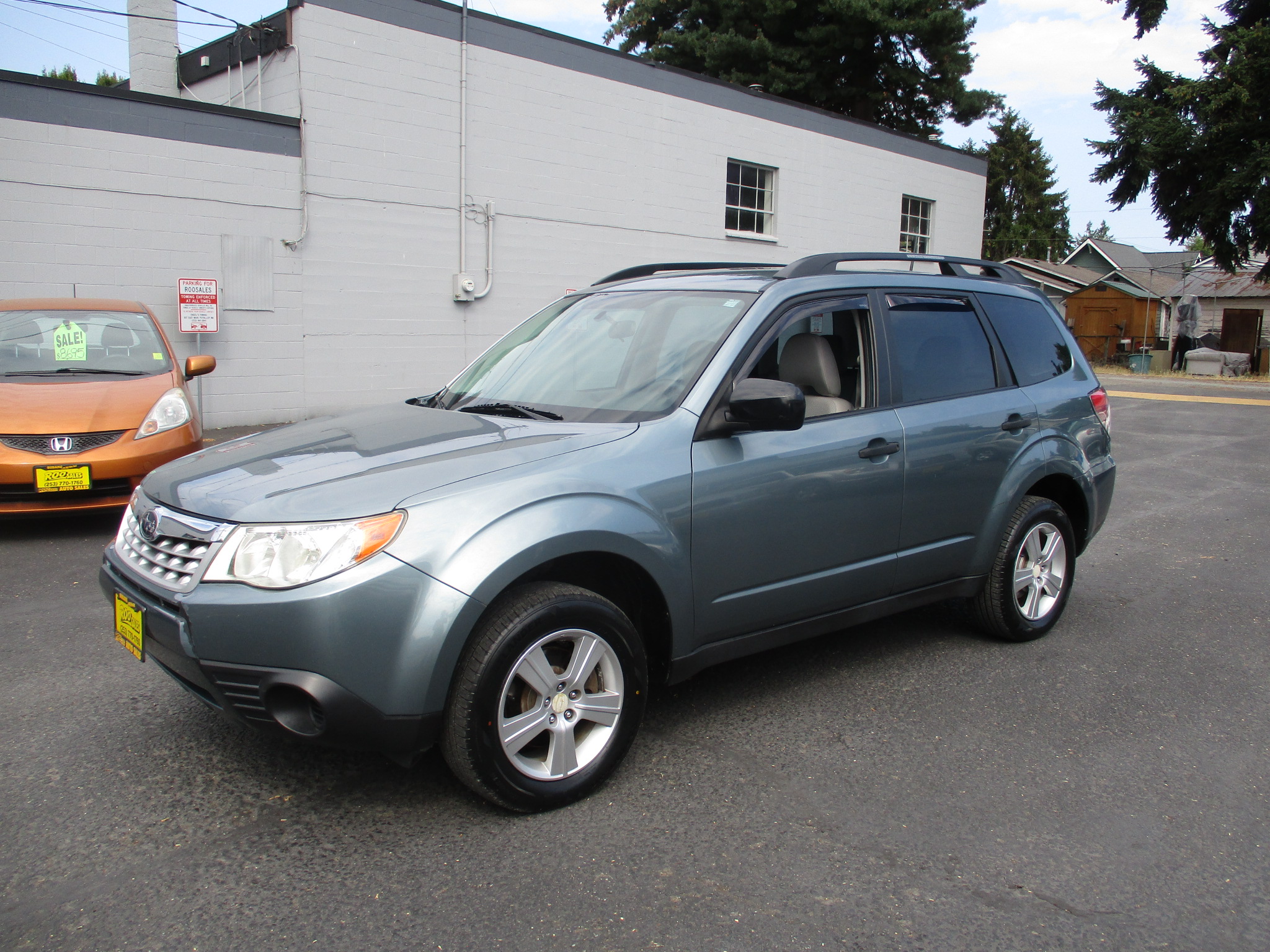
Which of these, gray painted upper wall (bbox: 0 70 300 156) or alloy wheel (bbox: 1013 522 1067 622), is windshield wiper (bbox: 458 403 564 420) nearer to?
alloy wheel (bbox: 1013 522 1067 622)

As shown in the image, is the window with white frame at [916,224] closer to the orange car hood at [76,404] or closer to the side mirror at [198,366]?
the side mirror at [198,366]

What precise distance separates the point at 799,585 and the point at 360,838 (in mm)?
1776

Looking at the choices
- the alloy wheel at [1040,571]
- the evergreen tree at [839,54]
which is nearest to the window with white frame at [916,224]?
the evergreen tree at [839,54]

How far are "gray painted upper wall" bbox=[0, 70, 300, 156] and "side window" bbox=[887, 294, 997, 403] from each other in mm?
9720

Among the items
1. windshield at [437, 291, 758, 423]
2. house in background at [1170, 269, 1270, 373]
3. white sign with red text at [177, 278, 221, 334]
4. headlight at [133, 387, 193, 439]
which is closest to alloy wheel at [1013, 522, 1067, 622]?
windshield at [437, 291, 758, 423]

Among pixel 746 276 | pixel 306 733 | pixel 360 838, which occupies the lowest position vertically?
pixel 360 838

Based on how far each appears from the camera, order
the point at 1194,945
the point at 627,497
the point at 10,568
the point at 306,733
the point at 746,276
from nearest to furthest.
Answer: the point at 1194,945
the point at 306,733
the point at 627,497
the point at 746,276
the point at 10,568

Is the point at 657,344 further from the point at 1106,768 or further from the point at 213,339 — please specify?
the point at 213,339

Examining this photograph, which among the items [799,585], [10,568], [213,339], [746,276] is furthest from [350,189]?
[799,585]

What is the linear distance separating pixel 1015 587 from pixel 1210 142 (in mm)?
27190

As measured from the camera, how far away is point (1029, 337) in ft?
16.0

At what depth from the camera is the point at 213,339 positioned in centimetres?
1162

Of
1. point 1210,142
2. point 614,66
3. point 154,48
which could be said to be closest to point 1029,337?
point 614,66

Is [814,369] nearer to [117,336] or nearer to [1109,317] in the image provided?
[117,336]
